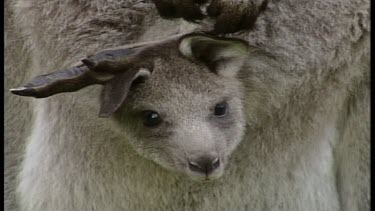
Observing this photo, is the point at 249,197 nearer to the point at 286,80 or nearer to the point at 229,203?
the point at 229,203

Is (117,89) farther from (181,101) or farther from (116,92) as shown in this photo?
(181,101)

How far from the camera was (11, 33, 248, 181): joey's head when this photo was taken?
1.93 meters

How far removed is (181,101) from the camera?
1.98m

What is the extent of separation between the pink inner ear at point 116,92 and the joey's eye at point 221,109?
0.18m

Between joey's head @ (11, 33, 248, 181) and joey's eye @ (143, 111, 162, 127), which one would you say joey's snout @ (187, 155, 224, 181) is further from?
joey's eye @ (143, 111, 162, 127)

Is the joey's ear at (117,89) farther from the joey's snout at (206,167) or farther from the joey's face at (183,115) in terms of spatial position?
the joey's snout at (206,167)

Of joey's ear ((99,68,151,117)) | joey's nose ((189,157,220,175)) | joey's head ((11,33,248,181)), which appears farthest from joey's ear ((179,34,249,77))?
joey's nose ((189,157,220,175))

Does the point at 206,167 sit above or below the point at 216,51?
below

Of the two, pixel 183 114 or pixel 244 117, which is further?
pixel 244 117

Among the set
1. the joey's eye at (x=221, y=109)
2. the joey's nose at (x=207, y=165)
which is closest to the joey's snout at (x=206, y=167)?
the joey's nose at (x=207, y=165)

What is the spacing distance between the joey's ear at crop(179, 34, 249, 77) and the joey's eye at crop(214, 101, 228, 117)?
6 centimetres

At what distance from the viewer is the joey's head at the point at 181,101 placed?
193cm

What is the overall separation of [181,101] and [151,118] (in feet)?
0.22

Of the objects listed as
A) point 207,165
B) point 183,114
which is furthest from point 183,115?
point 207,165
